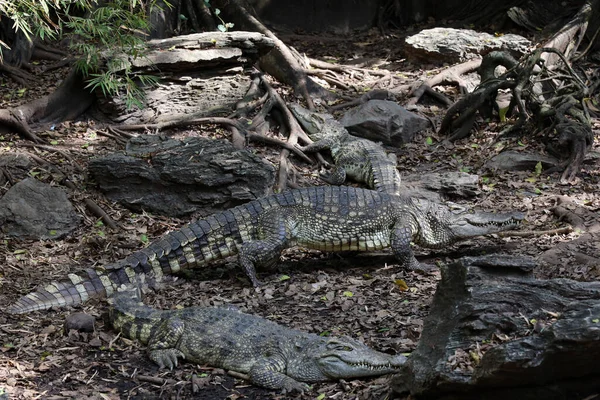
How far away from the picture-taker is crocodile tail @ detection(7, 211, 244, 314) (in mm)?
5723

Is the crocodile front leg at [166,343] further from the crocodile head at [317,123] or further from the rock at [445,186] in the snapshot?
the crocodile head at [317,123]

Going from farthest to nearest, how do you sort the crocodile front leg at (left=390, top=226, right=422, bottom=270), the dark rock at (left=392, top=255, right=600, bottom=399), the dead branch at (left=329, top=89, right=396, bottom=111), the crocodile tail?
1. the dead branch at (left=329, top=89, right=396, bottom=111)
2. the crocodile front leg at (left=390, top=226, right=422, bottom=270)
3. the crocodile tail
4. the dark rock at (left=392, top=255, right=600, bottom=399)

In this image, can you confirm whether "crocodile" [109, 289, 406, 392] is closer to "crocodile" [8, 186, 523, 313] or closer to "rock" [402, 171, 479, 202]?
"crocodile" [8, 186, 523, 313]

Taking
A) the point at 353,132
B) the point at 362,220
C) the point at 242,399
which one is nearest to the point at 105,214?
the point at 362,220

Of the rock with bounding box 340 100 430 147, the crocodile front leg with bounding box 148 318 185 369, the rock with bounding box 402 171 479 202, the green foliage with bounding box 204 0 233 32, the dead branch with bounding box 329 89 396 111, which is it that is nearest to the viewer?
the crocodile front leg with bounding box 148 318 185 369

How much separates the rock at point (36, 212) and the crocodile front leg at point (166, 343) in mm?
2270

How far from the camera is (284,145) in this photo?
30.6 feet

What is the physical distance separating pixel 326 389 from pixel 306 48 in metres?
9.77

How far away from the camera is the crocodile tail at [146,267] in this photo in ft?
18.8

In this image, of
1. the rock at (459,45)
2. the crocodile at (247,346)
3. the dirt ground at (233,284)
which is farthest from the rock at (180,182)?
the rock at (459,45)

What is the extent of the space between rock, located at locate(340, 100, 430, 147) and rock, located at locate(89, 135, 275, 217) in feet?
9.08

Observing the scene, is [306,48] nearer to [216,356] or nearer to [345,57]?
[345,57]

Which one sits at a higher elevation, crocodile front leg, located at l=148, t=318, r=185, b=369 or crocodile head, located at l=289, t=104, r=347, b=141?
crocodile head, located at l=289, t=104, r=347, b=141

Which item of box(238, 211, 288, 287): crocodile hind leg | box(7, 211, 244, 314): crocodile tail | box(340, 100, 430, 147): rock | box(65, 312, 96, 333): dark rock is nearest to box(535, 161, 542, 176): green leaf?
box(340, 100, 430, 147): rock
